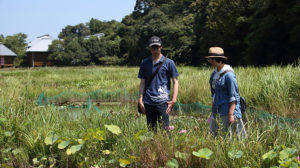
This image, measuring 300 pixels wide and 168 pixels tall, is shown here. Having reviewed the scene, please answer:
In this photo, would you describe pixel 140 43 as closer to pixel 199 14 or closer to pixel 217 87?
pixel 199 14

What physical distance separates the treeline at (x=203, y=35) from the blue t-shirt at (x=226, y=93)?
7685mm

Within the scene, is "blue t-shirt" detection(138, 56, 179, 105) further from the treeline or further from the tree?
the tree

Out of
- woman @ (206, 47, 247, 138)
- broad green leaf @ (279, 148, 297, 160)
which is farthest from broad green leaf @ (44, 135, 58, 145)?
broad green leaf @ (279, 148, 297, 160)

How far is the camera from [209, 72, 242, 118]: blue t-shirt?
3133mm

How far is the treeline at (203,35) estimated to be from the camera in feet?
66.8

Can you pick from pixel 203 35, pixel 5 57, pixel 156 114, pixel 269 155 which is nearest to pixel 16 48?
pixel 5 57

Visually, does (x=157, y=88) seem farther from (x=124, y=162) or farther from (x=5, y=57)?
(x=5, y=57)

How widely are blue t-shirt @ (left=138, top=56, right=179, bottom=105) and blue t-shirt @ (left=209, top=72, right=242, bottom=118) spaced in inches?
22.6

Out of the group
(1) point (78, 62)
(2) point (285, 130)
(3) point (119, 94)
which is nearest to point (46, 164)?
(2) point (285, 130)

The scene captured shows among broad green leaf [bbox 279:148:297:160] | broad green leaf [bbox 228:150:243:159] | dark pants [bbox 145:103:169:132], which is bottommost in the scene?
broad green leaf [bbox 228:150:243:159]

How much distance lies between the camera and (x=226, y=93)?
3.23 meters

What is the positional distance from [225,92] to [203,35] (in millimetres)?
29601

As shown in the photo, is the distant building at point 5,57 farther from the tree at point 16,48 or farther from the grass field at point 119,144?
the grass field at point 119,144

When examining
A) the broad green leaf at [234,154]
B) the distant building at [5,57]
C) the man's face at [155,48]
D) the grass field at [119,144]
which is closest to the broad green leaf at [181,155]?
the grass field at [119,144]
